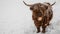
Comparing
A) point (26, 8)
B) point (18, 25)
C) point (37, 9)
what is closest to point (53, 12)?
point (37, 9)

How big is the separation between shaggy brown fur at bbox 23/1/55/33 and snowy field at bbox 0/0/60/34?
50 millimetres

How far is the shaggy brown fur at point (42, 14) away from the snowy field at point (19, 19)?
50mm

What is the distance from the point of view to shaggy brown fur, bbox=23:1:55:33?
169cm

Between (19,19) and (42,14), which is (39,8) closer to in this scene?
(42,14)

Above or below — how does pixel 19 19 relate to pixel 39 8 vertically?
below

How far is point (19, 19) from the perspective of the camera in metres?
1.82

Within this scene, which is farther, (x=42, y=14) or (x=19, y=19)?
(x=19, y=19)

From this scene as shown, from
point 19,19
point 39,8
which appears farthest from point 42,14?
point 19,19

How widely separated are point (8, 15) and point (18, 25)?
0.17 m

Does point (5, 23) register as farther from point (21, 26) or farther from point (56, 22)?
point (56, 22)

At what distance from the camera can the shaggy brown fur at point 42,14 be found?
169 cm

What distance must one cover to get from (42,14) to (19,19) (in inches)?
11.6

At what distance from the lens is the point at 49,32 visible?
1.74 m

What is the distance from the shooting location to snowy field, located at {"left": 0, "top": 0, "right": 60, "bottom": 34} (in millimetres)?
1759
